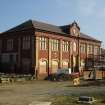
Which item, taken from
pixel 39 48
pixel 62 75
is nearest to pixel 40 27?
→ pixel 39 48

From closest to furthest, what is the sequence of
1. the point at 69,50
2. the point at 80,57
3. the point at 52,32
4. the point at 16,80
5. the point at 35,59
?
the point at 16,80 < the point at 35,59 < the point at 52,32 < the point at 69,50 < the point at 80,57

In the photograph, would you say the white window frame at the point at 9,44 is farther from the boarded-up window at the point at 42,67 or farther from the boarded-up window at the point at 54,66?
the boarded-up window at the point at 54,66

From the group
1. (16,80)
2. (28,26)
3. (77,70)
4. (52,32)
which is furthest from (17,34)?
(77,70)

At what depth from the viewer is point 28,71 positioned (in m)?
50.0

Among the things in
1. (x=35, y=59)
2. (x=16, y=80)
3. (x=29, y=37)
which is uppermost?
(x=29, y=37)

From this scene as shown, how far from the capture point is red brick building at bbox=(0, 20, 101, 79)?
4975cm

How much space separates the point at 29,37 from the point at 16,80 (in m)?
9.93

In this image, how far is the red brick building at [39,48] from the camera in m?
49.8

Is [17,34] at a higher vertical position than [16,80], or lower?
higher

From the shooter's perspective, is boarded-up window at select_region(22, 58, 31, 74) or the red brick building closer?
the red brick building

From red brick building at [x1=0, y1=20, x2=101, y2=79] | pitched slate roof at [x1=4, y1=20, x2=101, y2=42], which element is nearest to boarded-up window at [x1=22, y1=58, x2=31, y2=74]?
red brick building at [x1=0, y1=20, x2=101, y2=79]

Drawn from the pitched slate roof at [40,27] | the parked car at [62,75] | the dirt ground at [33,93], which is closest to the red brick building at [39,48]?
the pitched slate roof at [40,27]

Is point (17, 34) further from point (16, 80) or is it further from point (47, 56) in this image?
point (16, 80)

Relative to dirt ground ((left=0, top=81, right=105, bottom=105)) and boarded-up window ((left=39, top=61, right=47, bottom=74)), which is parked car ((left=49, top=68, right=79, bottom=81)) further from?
dirt ground ((left=0, top=81, right=105, bottom=105))
